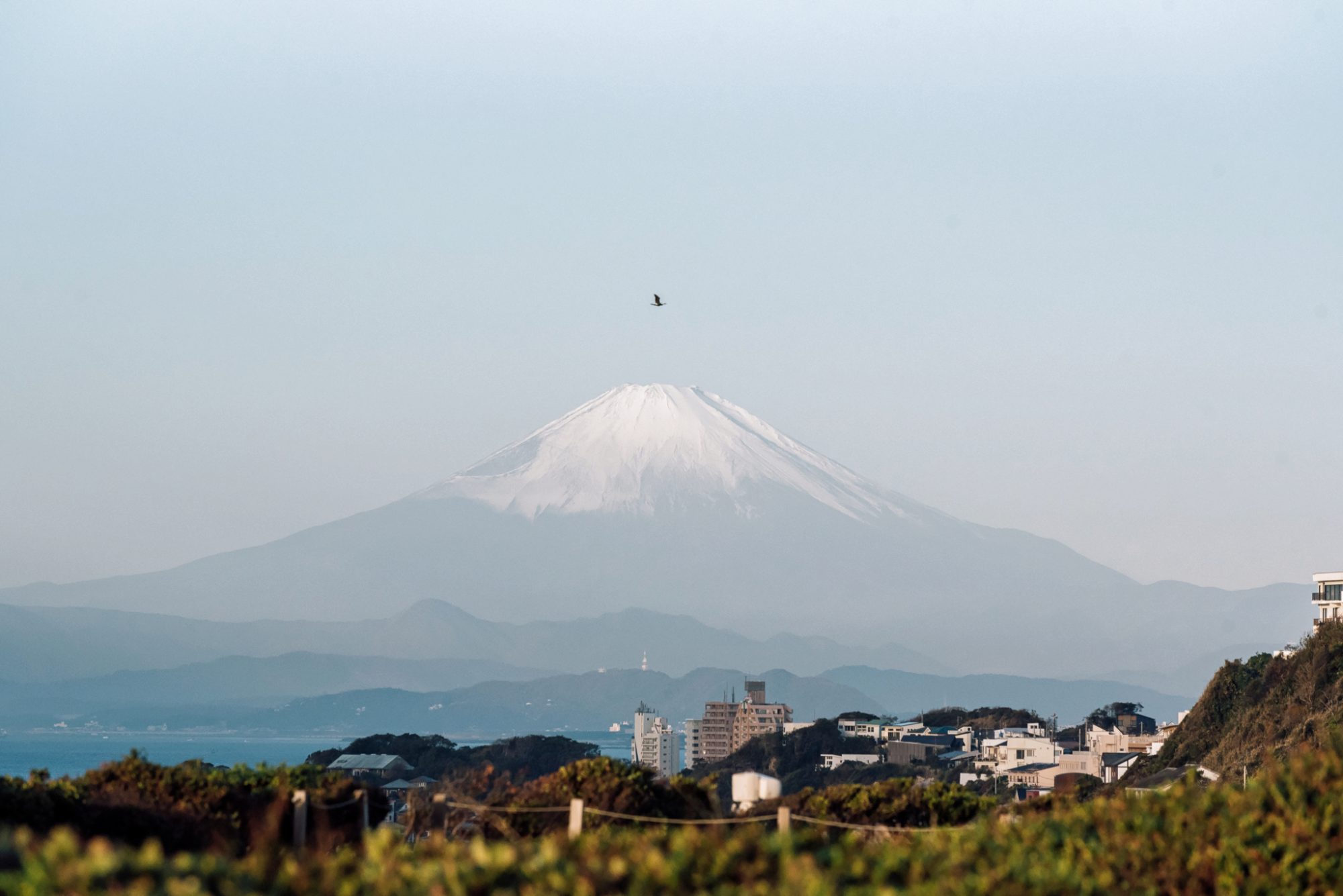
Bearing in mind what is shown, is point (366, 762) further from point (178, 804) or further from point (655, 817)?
point (178, 804)

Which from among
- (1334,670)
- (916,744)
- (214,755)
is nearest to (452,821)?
(1334,670)

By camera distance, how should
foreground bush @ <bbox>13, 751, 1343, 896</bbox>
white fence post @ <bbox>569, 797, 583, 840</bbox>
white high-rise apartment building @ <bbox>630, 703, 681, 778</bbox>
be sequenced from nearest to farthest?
foreground bush @ <bbox>13, 751, 1343, 896</bbox>
white fence post @ <bbox>569, 797, 583, 840</bbox>
white high-rise apartment building @ <bbox>630, 703, 681, 778</bbox>

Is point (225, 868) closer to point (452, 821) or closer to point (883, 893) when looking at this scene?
point (883, 893)

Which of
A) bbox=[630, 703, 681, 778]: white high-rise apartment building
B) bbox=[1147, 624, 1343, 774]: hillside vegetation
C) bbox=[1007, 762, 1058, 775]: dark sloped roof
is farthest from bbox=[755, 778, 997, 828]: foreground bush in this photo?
bbox=[630, 703, 681, 778]: white high-rise apartment building

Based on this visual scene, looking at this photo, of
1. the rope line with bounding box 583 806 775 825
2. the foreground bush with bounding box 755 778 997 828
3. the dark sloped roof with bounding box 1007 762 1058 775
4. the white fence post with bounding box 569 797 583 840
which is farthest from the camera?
the dark sloped roof with bounding box 1007 762 1058 775

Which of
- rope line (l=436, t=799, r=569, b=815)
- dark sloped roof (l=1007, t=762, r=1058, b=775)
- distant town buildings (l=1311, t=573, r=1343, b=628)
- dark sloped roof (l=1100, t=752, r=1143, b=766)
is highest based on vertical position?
distant town buildings (l=1311, t=573, r=1343, b=628)

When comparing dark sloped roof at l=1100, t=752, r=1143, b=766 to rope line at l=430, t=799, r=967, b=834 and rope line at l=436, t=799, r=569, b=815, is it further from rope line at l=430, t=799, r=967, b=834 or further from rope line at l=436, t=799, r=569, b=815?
rope line at l=436, t=799, r=569, b=815

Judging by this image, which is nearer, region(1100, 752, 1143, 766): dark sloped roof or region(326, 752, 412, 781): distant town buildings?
region(1100, 752, 1143, 766): dark sloped roof

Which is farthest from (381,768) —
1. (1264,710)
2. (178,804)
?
(178,804)
